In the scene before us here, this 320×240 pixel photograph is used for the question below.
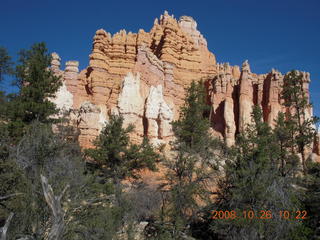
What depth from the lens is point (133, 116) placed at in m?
28.3

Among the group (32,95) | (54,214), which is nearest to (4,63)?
(32,95)

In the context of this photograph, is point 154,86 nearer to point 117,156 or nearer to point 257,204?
point 117,156

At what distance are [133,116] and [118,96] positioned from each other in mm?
2966

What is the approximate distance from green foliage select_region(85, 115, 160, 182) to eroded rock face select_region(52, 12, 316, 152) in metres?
6.56

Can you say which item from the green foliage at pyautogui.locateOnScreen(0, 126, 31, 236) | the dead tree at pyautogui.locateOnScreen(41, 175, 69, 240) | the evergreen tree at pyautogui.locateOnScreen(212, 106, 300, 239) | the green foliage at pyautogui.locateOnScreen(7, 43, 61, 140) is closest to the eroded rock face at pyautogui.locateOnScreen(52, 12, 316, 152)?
the green foliage at pyautogui.locateOnScreen(7, 43, 61, 140)

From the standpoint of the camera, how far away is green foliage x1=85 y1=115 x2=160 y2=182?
18.3 metres

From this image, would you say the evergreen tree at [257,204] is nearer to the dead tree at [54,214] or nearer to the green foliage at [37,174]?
the green foliage at [37,174]

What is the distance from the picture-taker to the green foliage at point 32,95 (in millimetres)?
16438

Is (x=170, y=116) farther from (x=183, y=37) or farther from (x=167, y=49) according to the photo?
(x=183, y=37)

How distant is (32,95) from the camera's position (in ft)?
58.1

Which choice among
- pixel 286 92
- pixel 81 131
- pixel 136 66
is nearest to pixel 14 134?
pixel 81 131

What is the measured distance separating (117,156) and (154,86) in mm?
14979

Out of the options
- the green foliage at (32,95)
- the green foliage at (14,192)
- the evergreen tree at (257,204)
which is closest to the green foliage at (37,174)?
the green foliage at (14,192)
